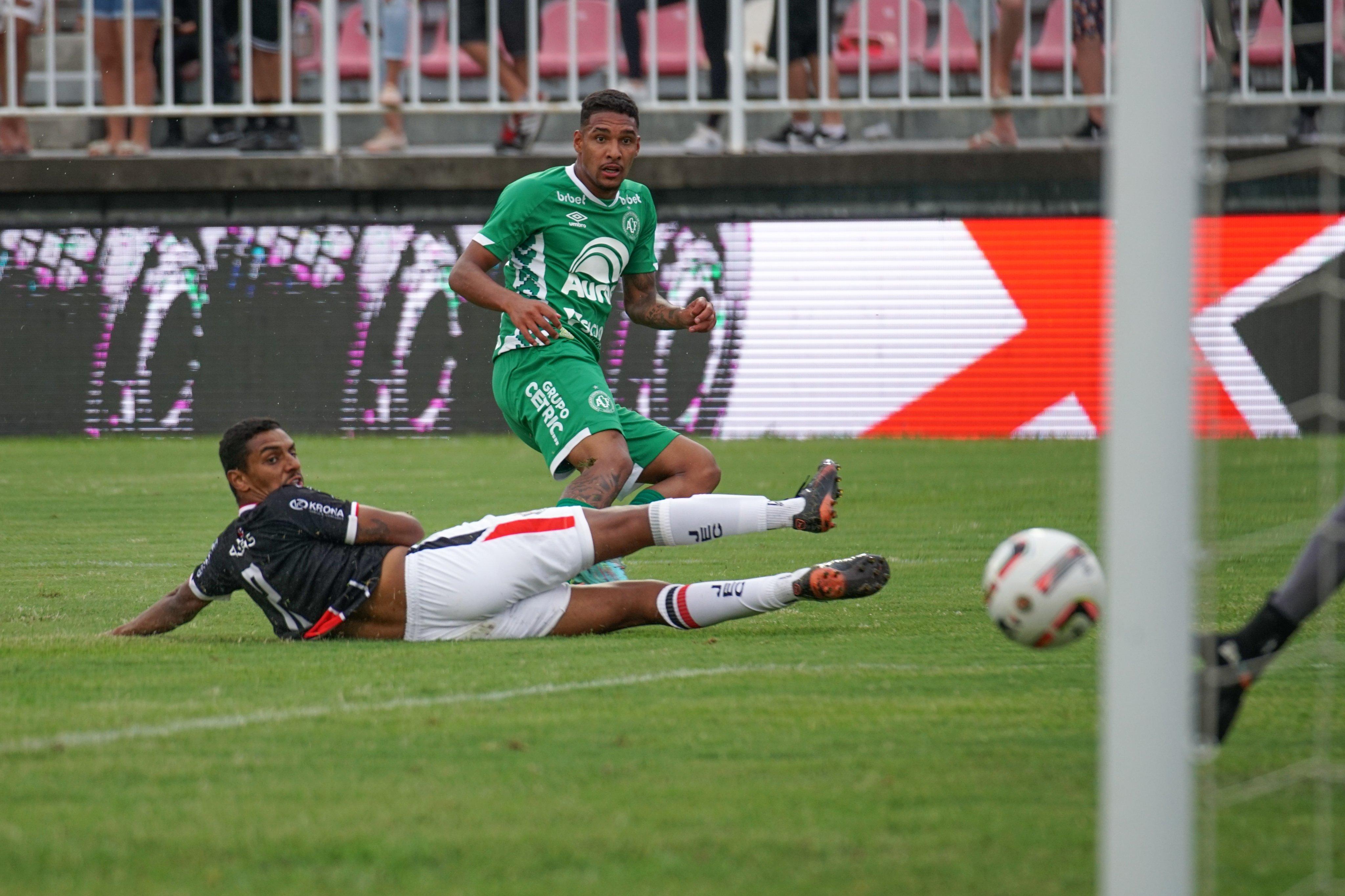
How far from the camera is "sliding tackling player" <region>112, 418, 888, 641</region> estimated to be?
17.8 feet

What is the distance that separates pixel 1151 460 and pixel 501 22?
45.1 feet

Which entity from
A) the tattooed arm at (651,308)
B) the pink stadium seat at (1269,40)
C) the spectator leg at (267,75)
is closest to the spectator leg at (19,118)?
Answer: the spectator leg at (267,75)

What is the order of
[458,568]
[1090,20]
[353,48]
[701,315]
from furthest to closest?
[353,48], [1090,20], [701,315], [458,568]

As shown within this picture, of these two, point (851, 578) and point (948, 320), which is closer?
point (851, 578)

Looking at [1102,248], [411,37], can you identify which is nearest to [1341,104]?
[1102,248]

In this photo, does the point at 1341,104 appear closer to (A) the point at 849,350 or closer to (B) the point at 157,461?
(A) the point at 849,350

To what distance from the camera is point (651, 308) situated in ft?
24.3

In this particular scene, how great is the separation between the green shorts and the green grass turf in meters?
0.94

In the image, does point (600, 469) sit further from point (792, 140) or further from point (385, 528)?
point (792, 140)

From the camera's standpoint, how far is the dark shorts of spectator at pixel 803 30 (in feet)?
50.2

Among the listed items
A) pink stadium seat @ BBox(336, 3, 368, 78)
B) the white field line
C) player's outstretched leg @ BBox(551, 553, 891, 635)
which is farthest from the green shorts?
pink stadium seat @ BBox(336, 3, 368, 78)

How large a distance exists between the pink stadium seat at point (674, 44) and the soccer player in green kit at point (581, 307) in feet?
34.3

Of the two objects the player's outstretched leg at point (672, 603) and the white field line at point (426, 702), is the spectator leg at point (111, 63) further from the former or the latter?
the white field line at point (426, 702)

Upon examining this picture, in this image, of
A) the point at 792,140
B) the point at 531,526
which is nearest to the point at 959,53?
the point at 792,140
